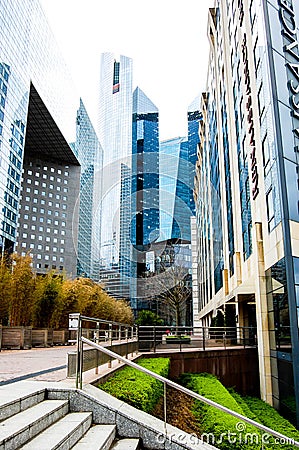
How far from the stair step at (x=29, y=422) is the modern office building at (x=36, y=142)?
48.8m

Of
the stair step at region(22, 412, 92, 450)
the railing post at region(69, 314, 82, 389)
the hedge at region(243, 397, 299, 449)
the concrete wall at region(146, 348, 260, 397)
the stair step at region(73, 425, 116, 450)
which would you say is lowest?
the hedge at region(243, 397, 299, 449)

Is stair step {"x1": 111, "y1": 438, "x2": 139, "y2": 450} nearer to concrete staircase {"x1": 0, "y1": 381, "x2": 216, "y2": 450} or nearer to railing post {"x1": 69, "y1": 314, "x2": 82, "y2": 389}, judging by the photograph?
concrete staircase {"x1": 0, "y1": 381, "x2": 216, "y2": 450}

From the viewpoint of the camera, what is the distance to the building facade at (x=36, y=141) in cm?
5228

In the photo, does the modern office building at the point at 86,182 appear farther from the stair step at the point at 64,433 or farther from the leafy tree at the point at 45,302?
the stair step at the point at 64,433

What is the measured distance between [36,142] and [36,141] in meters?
0.59

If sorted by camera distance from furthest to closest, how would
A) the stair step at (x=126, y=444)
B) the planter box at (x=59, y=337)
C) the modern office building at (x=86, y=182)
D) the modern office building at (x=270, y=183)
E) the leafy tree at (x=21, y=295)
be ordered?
the modern office building at (x=86, y=182)
the planter box at (x=59, y=337)
the leafy tree at (x=21, y=295)
the modern office building at (x=270, y=183)
the stair step at (x=126, y=444)

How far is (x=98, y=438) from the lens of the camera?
4578 mm

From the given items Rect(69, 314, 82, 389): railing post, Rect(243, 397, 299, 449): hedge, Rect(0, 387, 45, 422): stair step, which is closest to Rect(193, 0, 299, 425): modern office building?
Rect(243, 397, 299, 449): hedge

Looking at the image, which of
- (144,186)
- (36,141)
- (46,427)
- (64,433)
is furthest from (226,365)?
(36,141)

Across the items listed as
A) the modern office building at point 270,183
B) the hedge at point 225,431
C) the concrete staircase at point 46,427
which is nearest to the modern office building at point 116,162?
the modern office building at point 270,183

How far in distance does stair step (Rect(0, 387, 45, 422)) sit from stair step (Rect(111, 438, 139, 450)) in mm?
1097

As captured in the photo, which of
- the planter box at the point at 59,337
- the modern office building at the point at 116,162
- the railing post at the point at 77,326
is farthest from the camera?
the modern office building at the point at 116,162

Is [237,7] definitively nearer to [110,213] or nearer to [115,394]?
[115,394]

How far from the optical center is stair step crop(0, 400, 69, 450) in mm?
3721
